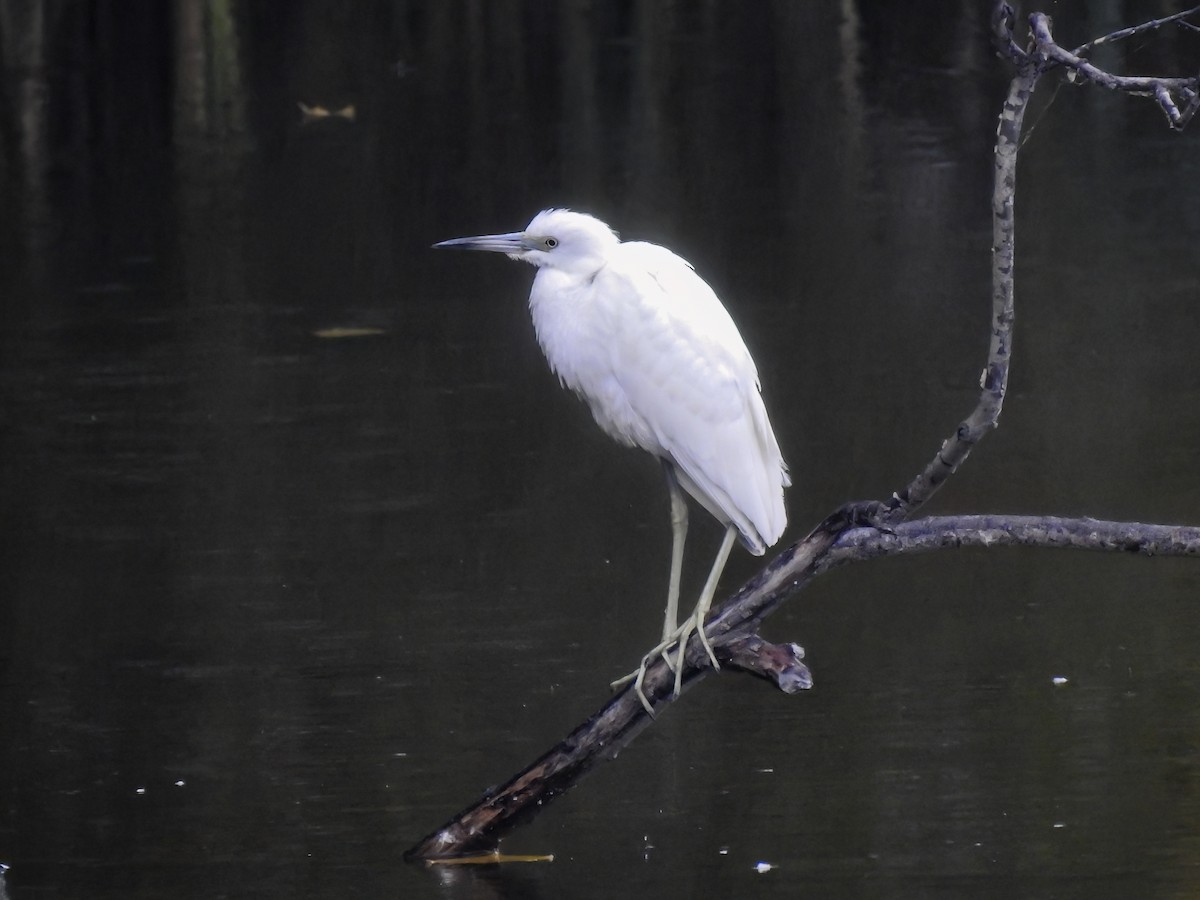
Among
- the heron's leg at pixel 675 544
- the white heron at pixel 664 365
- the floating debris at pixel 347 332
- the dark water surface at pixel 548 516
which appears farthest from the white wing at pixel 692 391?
the floating debris at pixel 347 332

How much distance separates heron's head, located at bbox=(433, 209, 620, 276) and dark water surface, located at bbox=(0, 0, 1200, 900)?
111 cm

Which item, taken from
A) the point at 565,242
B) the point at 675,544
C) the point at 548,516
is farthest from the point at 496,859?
the point at 548,516

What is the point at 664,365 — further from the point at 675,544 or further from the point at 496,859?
the point at 496,859

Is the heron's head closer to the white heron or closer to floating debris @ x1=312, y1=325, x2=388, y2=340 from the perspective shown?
the white heron

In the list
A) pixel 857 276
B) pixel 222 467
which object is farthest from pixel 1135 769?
pixel 857 276

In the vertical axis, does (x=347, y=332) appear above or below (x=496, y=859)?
above

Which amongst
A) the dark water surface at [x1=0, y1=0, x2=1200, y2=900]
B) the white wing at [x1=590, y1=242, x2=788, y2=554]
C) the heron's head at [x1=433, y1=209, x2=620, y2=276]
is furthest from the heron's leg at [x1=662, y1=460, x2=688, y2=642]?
the heron's head at [x1=433, y1=209, x2=620, y2=276]

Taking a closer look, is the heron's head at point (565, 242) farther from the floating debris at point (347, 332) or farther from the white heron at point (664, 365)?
the floating debris at point (347, 332)

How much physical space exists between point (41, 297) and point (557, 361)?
539 cm

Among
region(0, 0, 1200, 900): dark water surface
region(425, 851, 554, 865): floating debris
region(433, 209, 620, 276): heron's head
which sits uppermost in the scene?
region(433, 209, 620, 276): heron's head

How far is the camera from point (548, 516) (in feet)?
21.0

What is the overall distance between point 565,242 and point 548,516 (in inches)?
68.6

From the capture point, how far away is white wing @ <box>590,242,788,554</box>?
458 centimetres

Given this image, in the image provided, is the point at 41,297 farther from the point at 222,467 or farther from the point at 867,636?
the point at 867,636
